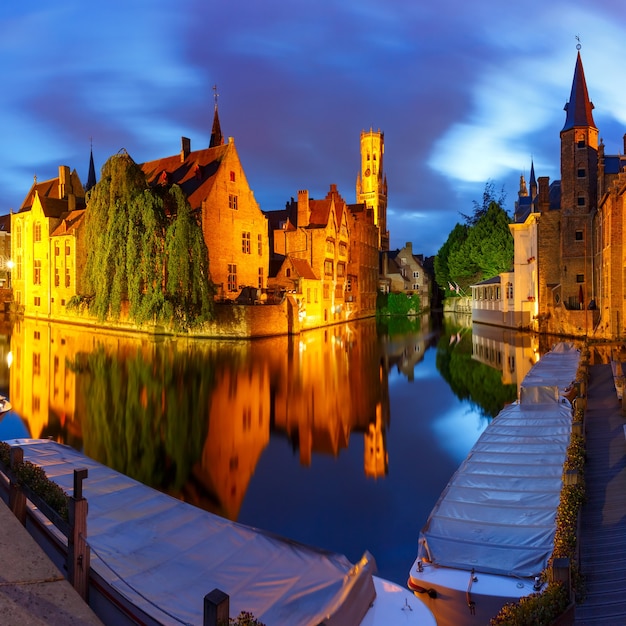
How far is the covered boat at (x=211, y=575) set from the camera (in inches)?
189

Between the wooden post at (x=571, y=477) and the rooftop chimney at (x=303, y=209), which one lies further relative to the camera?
the rooftop chimney at (x=303, y=209)

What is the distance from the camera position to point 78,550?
5250mm

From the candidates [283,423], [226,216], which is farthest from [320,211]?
[283,423]

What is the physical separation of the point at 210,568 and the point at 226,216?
41.0 meters

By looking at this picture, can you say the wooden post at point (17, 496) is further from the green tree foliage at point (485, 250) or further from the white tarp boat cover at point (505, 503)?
the green tree foliage at point (485, 250)

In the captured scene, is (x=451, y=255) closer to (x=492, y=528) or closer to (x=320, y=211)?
(x=320, y=211)

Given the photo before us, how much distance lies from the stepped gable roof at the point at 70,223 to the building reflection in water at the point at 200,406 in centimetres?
2656

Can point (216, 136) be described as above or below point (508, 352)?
above

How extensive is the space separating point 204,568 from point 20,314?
6682 centimetres

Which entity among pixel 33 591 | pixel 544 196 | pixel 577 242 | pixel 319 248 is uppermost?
pixel 544 196

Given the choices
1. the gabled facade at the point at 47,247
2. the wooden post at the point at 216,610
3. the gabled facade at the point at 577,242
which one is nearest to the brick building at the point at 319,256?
the gabled facade at the point at 577,242

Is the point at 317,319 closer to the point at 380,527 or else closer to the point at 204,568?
the point at 380,527

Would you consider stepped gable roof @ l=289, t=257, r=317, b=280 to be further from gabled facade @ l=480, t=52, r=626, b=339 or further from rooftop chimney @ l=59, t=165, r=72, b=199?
rooftop chimney @ l=59, t=165, r=72, b=199

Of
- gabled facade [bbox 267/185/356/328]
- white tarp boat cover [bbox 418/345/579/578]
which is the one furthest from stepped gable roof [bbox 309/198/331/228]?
white tarp boat cover [bbox 418/345/579/578]
